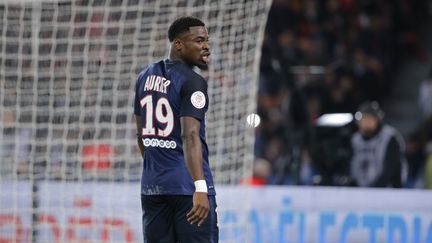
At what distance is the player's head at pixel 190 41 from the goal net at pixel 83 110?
127 inches

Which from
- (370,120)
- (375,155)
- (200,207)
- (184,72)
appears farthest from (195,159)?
(375,155)

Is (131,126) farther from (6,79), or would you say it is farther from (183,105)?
(183,105)

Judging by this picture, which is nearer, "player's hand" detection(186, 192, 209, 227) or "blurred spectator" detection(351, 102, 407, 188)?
"player's hand" detection(186, 192, 209, 227)

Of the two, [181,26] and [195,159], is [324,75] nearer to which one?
[181,26]

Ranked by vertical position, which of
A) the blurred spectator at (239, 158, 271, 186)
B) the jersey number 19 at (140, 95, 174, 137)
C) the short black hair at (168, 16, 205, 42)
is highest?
the short black hair at (168, 16, 205, 42)

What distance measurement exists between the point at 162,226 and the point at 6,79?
12.8 feet

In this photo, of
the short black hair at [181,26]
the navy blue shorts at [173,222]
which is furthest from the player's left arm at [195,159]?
the short black hair at [181,26]

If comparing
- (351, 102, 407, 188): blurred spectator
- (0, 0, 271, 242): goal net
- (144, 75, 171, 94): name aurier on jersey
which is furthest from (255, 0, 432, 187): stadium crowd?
(144, 75, 171, 94): name aurier on jersey

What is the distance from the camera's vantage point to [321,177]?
→ 37.8 ft

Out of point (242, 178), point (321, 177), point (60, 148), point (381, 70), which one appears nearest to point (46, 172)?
point (60, 148)

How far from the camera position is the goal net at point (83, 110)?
9.44m

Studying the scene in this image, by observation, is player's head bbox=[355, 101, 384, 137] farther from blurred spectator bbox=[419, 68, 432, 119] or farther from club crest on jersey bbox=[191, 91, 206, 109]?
club crest on jersey bbox=[191, 91, 206, 109]

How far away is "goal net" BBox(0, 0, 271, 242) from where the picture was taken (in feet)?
31.0

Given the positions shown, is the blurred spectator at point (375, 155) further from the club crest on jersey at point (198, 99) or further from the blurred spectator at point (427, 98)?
the club crest on jersey at point (198, 99)
